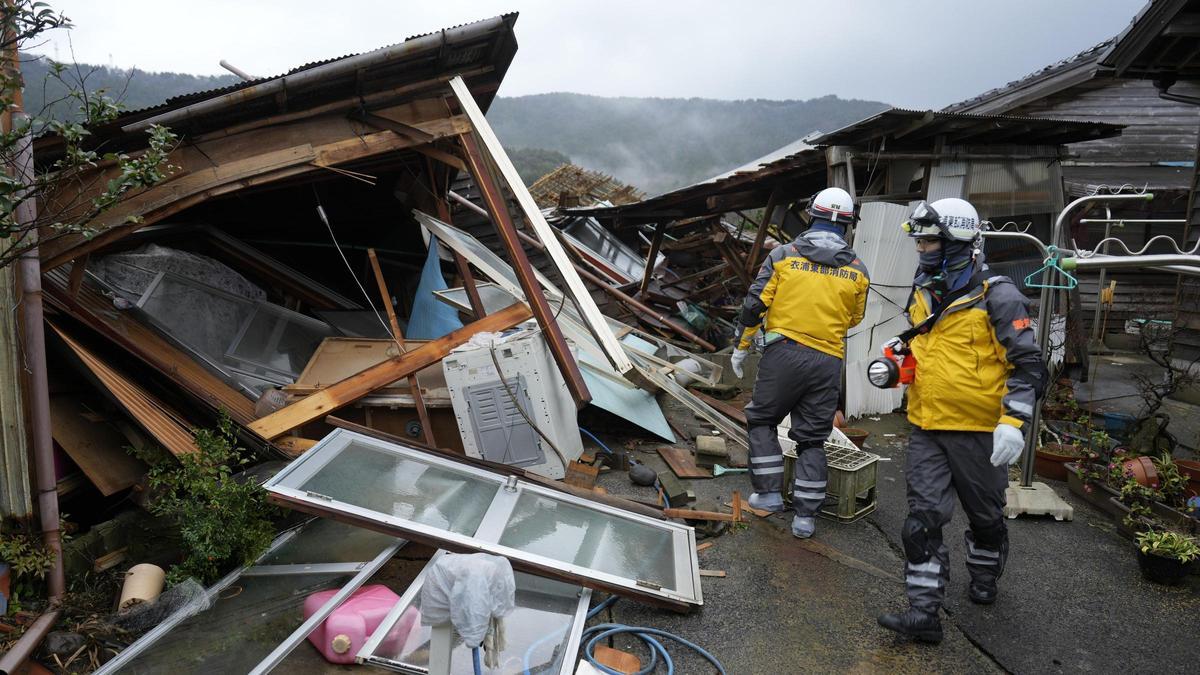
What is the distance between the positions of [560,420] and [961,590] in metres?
2.63

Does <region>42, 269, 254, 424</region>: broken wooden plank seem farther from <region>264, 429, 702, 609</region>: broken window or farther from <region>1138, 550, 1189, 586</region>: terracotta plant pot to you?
<region>1138, 550, 1189, 586</region>: terracotta plant pot

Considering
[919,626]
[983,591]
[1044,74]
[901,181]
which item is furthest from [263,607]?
[1044,74]

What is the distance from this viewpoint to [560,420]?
486 cm

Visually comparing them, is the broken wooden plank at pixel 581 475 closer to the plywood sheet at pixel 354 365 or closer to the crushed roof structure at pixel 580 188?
the plywood sheet at pixel 354 365

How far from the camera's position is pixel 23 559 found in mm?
3080

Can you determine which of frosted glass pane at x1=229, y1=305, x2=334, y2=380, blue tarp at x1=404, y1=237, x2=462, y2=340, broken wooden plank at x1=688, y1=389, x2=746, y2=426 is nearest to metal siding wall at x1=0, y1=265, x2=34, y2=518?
frosted glass pane at x1=229, y1=305, x2=334, y2=380

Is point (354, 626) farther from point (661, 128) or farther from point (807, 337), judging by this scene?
point (661, 128)

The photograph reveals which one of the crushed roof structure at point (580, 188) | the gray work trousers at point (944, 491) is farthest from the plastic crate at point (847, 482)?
the crushed roof structure at point (580, 188)

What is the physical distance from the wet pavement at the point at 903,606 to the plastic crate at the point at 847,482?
3.5 inches

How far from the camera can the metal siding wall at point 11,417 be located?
10.3ft

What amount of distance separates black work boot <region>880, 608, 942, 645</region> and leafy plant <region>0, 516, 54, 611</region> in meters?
3.91

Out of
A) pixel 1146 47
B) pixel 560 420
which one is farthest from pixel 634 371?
pixel 1146 47

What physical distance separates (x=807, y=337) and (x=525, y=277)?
78.6 inches

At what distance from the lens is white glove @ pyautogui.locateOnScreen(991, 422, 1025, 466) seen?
2.83 metres
